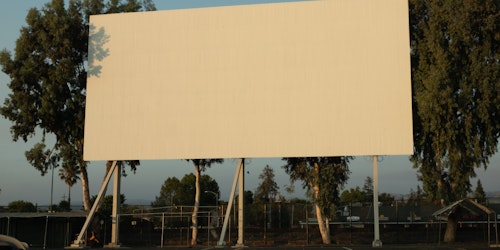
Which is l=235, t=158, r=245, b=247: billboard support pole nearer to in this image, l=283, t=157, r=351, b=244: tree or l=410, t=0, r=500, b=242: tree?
l=283, t=157, r=351, b=244: tree

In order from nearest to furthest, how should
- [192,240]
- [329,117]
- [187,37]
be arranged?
[329,117] → [187,37] → [192,240]

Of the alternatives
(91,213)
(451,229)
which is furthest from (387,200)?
(91,213)

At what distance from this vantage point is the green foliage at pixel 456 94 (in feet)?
98.1

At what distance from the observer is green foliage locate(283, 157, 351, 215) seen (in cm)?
3200

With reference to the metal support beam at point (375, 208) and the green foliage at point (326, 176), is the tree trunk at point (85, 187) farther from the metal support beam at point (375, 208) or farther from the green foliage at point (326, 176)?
the metal support beam at point (375, 208)

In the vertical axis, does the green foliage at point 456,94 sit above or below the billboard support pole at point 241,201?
above

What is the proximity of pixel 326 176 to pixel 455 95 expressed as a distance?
308 inches

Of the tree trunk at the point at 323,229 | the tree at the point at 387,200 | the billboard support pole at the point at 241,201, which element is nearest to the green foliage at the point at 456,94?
the tree trunk at the point at 323,229

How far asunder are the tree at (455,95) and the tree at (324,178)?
398 centimetres

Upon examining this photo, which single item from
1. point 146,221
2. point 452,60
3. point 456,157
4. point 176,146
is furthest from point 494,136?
point 146,221

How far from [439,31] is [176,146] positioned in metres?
14.7

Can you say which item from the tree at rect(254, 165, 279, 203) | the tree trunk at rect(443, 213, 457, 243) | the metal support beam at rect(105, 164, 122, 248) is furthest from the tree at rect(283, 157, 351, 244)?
the tree at rect(254, 165, 279, 203)

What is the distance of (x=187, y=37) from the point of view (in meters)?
31.0

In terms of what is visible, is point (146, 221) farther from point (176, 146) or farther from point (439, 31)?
point (439, 31)
